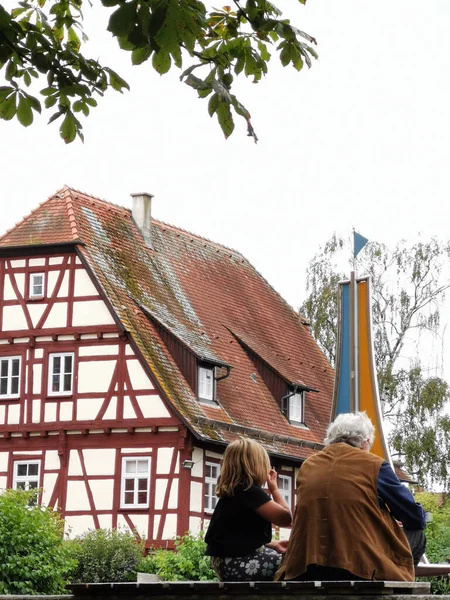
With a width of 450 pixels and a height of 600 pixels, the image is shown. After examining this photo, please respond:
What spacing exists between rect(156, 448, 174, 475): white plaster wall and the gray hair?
2292 cm

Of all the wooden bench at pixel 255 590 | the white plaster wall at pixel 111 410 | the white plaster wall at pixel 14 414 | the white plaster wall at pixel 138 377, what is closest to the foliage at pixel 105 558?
the white plaster wall at pixel 111 410

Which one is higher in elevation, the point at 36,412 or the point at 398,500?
the point at 36,412

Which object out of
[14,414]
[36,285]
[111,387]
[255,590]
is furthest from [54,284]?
[255,590]

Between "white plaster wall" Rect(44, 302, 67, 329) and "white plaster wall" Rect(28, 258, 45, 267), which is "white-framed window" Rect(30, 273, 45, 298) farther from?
"white plaster wall" Rect(44, 302, 67, 329)

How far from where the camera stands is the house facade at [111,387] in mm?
29484

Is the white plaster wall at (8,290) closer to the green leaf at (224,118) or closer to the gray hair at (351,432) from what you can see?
the green leaf at (224,118)

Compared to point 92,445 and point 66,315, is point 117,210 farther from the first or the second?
point 92,445

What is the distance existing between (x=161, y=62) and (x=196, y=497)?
24.1 metres

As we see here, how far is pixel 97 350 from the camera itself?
30281 mm

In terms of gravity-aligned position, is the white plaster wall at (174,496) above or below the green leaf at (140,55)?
below

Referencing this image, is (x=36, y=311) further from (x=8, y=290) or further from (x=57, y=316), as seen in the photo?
(x=8, y=290)

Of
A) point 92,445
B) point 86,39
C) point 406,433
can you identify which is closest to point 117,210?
point 92,445

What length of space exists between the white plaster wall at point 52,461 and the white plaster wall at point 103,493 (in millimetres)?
1048

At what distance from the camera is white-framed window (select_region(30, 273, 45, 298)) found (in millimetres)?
31141
